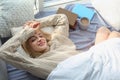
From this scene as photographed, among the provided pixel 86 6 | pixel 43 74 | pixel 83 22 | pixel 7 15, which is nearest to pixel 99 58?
pixel 43 74

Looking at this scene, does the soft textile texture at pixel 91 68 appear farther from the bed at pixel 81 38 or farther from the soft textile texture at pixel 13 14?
the soft textile texture at pixel 13 14

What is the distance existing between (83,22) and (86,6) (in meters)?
0.25

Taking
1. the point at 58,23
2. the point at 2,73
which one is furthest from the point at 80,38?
the point at 2,73

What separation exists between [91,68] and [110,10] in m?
0.78

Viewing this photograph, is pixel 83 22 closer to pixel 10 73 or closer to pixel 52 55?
pixel 52 55

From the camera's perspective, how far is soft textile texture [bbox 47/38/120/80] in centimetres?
96

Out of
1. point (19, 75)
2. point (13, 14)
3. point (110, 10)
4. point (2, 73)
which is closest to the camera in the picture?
point (2, 73)

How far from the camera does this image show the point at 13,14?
151cm

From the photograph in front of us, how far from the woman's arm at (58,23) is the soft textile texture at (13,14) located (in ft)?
0.41

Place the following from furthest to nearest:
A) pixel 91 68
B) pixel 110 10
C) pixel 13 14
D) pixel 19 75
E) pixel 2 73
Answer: pixel 110 10
pixel 13 14
pixel 19 75
pixel 2 73
pixel 91 68

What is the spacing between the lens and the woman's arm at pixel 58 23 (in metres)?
1.50

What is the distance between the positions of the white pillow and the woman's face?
0.58 metres

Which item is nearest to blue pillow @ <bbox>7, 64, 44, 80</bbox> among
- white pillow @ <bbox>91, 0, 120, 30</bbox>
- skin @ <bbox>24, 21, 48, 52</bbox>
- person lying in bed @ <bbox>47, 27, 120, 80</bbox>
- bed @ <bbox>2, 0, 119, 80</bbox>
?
bed @ <bbox>2, 0, 119, 80</bbox>

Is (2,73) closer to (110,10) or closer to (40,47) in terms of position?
(40,47)
